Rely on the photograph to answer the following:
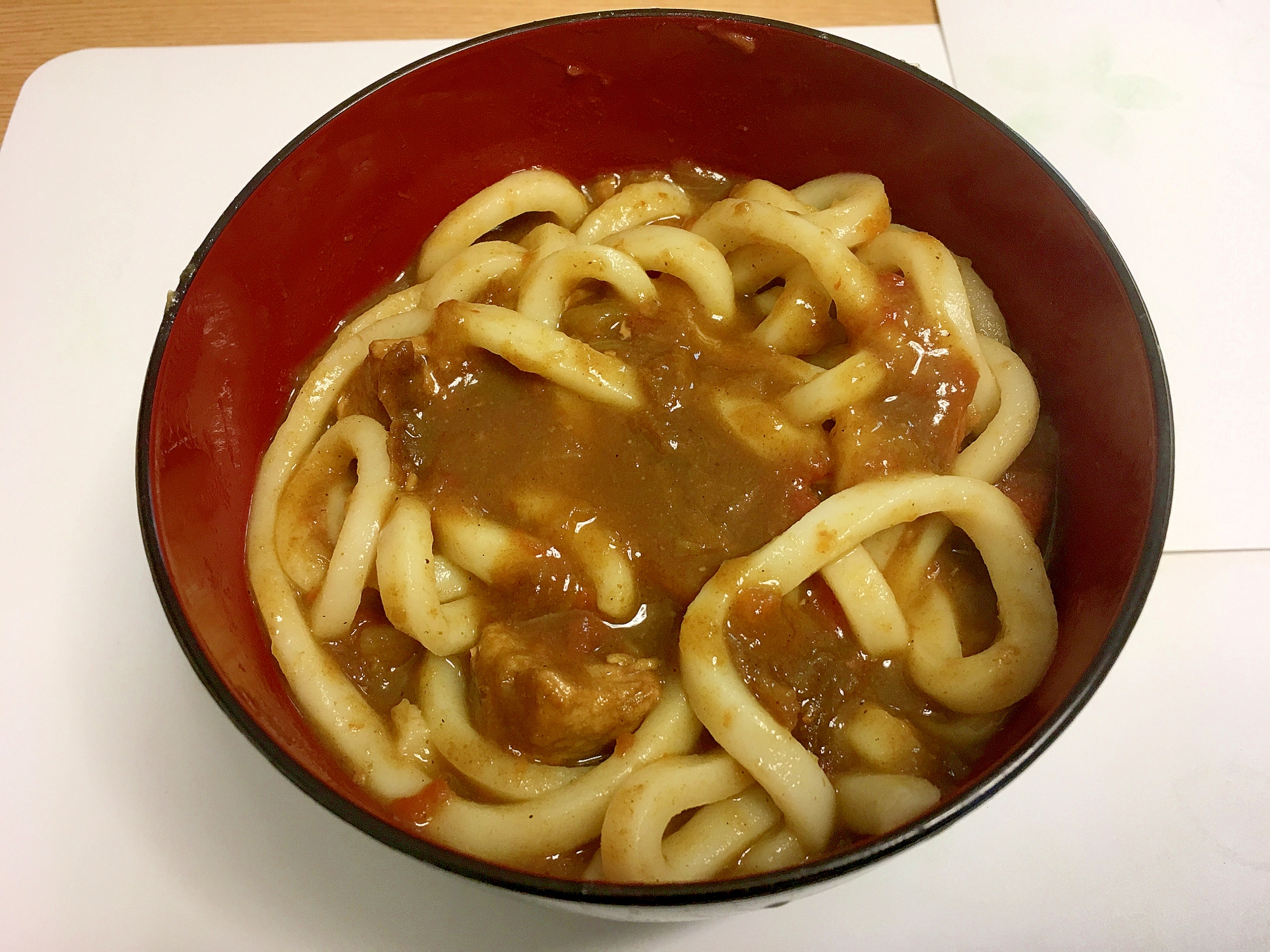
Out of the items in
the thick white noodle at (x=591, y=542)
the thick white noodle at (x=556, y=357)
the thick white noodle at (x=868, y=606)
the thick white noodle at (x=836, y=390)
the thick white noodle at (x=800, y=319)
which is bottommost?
the thick white noodle at (x=868, y=606)

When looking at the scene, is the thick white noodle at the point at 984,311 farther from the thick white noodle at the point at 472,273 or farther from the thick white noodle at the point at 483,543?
the thick white noodle at the point at 483,543

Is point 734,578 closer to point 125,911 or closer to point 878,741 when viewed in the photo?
point 878,741

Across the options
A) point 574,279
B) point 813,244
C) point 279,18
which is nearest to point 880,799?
point 813,244

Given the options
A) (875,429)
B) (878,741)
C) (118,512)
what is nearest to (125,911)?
(118,512)

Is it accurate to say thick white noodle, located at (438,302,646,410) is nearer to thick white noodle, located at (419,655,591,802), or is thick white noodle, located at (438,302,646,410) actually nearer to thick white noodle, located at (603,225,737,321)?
thick white noodle, located at (603,225,737,321)

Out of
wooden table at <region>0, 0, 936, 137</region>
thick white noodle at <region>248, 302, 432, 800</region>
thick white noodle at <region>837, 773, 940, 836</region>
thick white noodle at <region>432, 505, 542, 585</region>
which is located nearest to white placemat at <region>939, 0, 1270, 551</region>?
wooden table at <region>0, 0, 936, 137</region>

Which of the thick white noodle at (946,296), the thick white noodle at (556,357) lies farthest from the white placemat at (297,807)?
the thick white noodle at (556,357)
